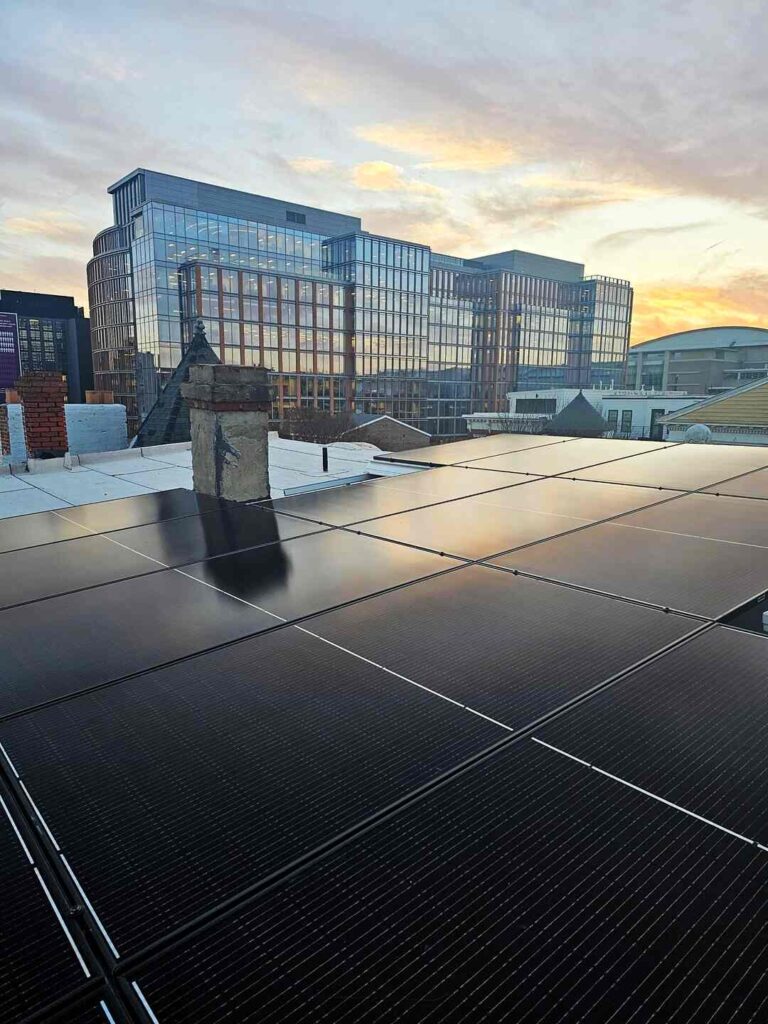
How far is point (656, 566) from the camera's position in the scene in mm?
4395

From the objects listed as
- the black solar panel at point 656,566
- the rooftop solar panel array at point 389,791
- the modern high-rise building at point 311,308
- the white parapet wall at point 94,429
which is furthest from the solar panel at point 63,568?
the modern high-rise building at point 311,308

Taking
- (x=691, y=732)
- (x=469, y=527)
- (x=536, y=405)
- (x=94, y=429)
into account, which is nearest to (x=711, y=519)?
(x=469, y=527)

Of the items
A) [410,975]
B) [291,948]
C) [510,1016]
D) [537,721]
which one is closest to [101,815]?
[291,948]

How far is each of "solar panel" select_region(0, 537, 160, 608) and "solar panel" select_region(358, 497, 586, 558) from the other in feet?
7.33

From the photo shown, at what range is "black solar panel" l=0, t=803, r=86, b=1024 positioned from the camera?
4.59ft

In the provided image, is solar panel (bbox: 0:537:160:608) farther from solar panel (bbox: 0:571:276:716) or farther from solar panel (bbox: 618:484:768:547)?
solar panel (bbox: 618:484:768:547)

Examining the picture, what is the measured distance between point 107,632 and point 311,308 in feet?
220

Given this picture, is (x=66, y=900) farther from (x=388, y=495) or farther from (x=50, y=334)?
(x=50, y=334)

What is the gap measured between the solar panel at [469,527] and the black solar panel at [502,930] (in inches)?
121

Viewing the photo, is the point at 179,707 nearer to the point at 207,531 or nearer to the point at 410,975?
the point at 410,975

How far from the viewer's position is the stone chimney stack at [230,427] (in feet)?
24.0

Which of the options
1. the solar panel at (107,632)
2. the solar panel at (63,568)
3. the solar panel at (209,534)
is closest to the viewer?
the solar panel at (107,632)

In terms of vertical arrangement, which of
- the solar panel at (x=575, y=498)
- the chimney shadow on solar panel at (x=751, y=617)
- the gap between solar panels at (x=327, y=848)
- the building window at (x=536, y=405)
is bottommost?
the gap between solar panels at (x=327, y=848)

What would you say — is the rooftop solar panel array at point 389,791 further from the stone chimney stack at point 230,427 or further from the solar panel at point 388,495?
the stone chimney stack at point 230,427
